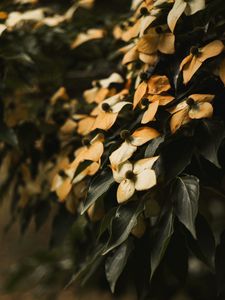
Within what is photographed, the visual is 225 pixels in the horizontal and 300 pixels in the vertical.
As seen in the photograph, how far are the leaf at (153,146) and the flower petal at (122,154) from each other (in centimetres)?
3

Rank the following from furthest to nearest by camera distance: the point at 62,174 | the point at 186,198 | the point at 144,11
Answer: the point at 62,174
the point at 144,11
the point at 186,198

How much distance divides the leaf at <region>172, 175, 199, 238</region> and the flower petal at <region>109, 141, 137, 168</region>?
0.10 m

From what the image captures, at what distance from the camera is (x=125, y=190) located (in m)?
1.05

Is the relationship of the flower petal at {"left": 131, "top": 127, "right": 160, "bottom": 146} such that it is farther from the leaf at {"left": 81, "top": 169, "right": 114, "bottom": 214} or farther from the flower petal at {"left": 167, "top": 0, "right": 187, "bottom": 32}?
the flower petal at {"left": 167, "top": 0, "right": 187, "bottom": 32}

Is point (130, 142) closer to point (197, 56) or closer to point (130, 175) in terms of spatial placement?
point (130, 175)

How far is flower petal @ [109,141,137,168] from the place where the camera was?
42.2 inches

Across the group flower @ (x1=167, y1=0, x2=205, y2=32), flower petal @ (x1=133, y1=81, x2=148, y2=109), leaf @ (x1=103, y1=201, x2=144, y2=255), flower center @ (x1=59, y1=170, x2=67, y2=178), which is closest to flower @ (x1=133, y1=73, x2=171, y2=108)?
flower petal @ (x1=133, y1=81, x2=148, y2=109)

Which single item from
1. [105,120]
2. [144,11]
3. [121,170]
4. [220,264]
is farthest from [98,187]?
[144,11]

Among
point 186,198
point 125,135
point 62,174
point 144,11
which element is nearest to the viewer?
point 186,198

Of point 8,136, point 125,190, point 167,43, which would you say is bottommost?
point 8,136

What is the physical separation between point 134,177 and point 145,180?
30mm

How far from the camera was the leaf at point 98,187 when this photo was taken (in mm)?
1067

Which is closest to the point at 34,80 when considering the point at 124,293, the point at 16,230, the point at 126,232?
the point at 124,293

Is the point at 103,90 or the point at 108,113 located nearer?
the point at 108,113
